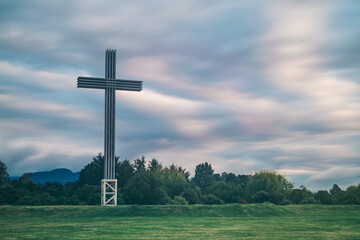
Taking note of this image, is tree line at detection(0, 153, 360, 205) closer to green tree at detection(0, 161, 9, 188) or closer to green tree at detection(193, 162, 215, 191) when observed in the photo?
green tree at detection(0, 161, 9, 188)

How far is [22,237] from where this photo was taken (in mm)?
33656

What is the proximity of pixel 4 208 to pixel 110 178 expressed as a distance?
1984 centimetres

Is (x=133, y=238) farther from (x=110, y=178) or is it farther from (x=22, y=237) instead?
(x=110, y=178)

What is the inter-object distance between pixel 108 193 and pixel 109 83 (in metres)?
19.0

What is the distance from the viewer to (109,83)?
7400cm

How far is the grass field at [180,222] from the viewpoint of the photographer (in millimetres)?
Result: 35531

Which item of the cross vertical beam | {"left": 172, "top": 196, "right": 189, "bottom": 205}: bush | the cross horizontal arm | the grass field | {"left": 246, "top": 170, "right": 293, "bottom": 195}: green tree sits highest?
the cross horizontal arm

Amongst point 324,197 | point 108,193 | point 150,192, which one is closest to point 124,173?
point 150,192

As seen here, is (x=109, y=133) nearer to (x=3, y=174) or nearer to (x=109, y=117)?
(x=109, y=117)

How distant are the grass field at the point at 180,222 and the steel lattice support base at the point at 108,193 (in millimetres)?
9005

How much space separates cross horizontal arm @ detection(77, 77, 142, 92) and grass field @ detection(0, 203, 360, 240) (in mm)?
22000

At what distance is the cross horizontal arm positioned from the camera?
72.2 metres

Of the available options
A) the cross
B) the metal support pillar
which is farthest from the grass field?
the metal support pillar

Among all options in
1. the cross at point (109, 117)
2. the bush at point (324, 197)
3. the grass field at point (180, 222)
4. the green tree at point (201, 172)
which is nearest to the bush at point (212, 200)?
the grass field at point (180, 222)
